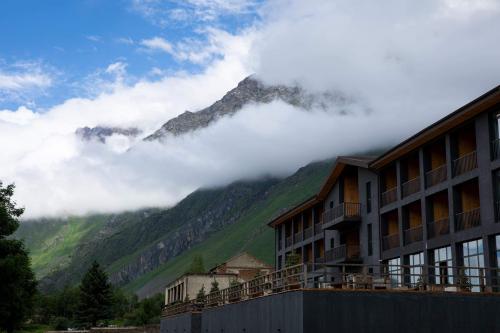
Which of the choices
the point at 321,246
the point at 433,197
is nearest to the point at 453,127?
the point at 433,197

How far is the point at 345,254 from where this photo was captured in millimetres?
52875

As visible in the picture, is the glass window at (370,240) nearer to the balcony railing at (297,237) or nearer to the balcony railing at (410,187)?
the balcony railing at (410,187)

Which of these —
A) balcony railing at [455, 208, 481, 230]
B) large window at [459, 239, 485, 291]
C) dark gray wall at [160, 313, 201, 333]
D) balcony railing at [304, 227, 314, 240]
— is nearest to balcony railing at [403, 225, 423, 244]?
balcony railing at [455, 208, 481, 230]

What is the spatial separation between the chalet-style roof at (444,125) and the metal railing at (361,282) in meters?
7.90

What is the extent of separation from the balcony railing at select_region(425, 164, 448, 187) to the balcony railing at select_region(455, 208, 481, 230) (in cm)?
292

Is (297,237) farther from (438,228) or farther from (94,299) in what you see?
(94,299)

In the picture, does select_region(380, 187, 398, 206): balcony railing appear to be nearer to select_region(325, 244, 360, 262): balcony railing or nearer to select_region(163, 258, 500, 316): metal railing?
select_region(163, 258, 500, 316): metal railing

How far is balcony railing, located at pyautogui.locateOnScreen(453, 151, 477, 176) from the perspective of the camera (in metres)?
37.9

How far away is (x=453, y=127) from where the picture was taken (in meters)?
39.1

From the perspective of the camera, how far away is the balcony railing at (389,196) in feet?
153

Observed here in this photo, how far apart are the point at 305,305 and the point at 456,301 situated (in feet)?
21.6

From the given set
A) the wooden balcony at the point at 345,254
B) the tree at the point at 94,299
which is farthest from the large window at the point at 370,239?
the tree at the point at 94,299

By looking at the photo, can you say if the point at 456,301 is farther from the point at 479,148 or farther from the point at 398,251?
the point at 398,251

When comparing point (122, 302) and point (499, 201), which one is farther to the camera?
point (122, 302)
